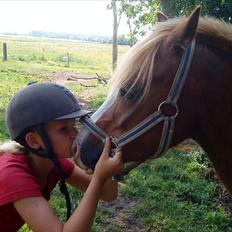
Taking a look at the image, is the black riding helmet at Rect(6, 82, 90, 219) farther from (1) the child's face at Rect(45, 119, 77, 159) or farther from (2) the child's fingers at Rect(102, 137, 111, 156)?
(2) the child's fingers at Rect(102, 137, 111, 156)

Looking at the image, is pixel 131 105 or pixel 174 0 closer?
pixel 131 105

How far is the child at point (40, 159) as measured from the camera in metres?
1.98

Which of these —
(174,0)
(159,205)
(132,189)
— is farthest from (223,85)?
(174,0)

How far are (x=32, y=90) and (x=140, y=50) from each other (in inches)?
25.4

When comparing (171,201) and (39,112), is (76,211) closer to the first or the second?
(39,112)

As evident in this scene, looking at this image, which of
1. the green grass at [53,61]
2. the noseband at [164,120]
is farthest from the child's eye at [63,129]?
the green grass at [53,61]

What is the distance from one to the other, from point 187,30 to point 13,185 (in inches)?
45.8

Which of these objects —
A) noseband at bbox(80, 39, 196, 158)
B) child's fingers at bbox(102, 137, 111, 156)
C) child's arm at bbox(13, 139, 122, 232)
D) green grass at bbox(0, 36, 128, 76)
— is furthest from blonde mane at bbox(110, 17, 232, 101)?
green grass at bbox(0, 36, 128, 76)

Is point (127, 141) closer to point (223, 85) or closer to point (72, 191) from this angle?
point (223, 85)

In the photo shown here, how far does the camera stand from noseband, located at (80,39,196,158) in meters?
2.02

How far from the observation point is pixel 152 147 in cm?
215

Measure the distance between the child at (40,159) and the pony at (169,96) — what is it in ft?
0.38

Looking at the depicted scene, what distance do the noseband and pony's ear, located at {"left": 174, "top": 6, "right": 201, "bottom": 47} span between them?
0.17 feet

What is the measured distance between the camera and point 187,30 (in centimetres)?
194
